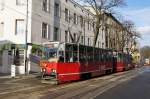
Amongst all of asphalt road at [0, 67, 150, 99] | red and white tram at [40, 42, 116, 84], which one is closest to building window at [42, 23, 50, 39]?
red and white tram at [40, 42, 116, 84]

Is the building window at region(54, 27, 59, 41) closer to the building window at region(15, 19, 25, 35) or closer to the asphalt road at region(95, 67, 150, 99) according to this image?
the building window at region(15, 19, 25, 35)

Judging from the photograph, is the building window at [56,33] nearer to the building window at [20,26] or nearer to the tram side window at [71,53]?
the building window at [20,26]

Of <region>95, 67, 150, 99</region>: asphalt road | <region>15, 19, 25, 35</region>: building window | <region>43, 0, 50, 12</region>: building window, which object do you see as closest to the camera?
<region>95, 67, 150, 99</region>: asphalt road

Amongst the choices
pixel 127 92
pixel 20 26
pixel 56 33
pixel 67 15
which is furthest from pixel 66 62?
pixel 67 15

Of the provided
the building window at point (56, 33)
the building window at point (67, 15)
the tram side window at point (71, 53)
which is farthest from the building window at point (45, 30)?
the tram side window at point (71, 53)

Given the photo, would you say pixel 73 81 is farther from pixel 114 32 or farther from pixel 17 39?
pixel 114 32

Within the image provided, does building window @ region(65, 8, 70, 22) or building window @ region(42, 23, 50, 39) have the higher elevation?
building window @ region(65, 8, 70, 22)

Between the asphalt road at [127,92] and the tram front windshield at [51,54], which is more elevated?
the tram front windshield at [51,54]

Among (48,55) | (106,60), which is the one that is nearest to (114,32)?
(106,60)

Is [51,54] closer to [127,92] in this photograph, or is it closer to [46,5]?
[127,92]

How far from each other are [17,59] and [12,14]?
543 centimetres

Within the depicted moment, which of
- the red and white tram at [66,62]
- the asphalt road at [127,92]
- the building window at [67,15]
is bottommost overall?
the asphalt road at [127,92]

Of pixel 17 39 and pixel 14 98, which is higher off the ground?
pixel 17 39

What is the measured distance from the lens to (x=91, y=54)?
37438 millimetres
